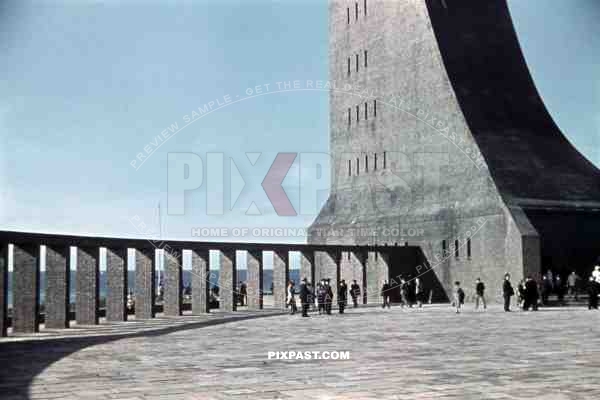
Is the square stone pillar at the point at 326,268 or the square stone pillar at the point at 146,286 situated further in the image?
the square stone pillar at the point at 326,268

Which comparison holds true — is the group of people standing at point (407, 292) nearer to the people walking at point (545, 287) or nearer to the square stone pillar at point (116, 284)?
the people walking at point (545, 287)

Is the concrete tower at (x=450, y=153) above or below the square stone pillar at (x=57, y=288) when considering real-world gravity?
above

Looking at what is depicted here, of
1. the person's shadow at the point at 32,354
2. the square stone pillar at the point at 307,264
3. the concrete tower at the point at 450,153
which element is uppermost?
the concrete tower at the point at 450,153

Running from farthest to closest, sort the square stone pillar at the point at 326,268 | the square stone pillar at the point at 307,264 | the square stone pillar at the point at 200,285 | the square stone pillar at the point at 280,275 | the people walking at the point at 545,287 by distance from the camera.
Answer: the square stone pillar at the point at 326,268 < the square stone pillar at the point at 307,264 < the square stone pillar at the point at 280,275 < the people walking at the point at 545,287 < the square stone pillar at the point at 200,285

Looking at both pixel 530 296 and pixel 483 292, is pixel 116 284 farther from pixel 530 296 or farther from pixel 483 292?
pixel 530 296

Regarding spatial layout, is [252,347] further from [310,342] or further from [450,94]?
[450,94]

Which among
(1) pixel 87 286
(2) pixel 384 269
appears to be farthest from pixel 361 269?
(1) pixel 87 286

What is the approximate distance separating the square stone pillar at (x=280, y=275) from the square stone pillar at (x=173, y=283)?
4.96 meters

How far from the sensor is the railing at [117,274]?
1769 cm

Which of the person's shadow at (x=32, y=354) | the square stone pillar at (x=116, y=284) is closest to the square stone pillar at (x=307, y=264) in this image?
the square stone pillar at (x=116, y=284)

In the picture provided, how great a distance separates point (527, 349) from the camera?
12.2 metres

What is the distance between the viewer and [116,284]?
2169cm

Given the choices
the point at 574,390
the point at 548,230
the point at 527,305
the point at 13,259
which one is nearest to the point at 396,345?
the point at 574,390

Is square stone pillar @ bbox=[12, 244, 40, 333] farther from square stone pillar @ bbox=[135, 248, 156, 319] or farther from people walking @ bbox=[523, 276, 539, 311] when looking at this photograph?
people walking @ bbox=[523, 276, 539, 311]
